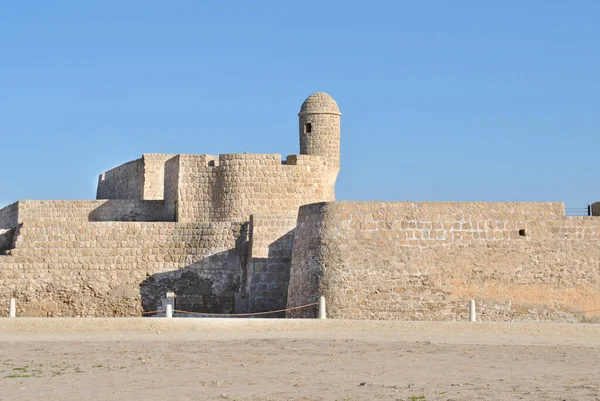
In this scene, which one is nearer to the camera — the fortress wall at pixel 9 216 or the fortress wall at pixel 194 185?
the fortress wall at pixel 194 185

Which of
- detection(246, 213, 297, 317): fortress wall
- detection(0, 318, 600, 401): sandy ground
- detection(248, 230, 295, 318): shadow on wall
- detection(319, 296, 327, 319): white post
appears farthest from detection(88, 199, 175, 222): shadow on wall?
detection(319, 296, 327, 319): white post

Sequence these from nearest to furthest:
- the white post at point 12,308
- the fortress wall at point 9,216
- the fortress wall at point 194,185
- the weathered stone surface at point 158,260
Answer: the white post at point 12,308
the weathered stone surface at point 158,260
the fortress wall at point 194,185
the fortress wall at point 9,216

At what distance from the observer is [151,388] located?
13156 millimetres

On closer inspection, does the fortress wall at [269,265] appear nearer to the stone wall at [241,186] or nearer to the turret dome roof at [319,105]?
the stone wall at [241,186]

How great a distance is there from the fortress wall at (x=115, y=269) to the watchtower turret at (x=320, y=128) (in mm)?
5498

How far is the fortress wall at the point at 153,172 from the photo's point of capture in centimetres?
3241

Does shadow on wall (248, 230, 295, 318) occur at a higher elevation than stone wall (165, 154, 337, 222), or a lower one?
lower

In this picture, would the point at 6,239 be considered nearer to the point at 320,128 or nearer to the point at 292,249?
the point at 292,249

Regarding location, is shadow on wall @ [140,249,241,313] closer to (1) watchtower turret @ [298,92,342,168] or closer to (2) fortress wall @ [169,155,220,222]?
(2) fortress wall @ [169,155,220,222]

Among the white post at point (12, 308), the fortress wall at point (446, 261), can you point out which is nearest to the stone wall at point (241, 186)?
the fortress wall at point (446, 261)

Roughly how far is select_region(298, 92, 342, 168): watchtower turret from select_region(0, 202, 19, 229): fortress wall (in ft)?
28.5

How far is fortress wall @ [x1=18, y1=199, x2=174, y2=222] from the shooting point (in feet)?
99.4

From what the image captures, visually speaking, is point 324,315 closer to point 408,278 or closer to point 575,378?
point 408,278

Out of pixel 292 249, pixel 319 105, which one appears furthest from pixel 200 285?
pixel 319 105
